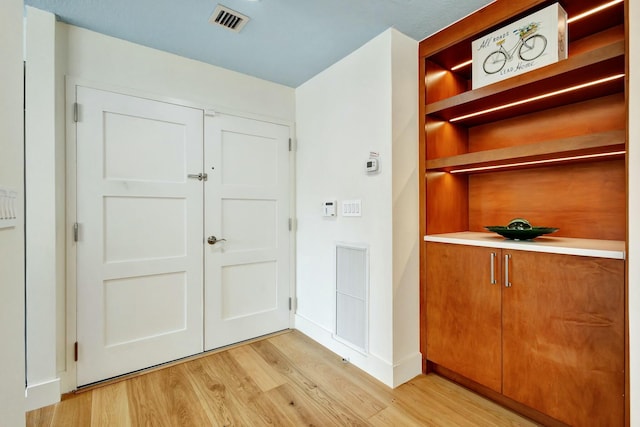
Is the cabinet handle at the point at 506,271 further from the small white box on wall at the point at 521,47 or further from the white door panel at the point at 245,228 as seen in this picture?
the white door panel at the point at 245,228

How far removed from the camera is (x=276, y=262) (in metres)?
2.94

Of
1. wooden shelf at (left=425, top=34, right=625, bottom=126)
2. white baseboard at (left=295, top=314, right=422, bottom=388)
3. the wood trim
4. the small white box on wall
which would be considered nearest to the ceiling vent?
wooden shelf at (left=425, top=34, right=625, bottom=126)

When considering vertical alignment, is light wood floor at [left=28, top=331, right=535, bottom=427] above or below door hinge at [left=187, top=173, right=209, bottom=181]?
below

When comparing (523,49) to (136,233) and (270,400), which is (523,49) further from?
(136,233)

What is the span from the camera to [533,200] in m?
2.06

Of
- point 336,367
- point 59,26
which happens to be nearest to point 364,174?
point 336,367

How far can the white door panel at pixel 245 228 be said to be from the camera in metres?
2.57

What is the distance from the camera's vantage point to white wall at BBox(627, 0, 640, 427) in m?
1.20

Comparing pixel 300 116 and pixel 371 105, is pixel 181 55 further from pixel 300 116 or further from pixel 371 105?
pixel 371 105

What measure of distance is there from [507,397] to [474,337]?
36 centimetres

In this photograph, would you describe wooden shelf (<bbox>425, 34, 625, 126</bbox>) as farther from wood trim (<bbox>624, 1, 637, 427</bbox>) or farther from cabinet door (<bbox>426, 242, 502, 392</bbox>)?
cabinet door (<bbox>426, 242, 502, 392</bbox>)

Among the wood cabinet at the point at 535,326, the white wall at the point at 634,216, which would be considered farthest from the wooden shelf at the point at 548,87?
the wood cabinet at the point at 535,326
